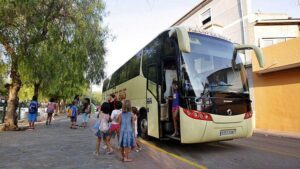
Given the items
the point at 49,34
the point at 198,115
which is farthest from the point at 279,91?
the point at 49,34

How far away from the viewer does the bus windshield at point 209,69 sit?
739 centimetres

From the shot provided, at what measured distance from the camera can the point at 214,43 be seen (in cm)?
820

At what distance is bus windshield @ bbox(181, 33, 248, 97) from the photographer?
7.39 meters

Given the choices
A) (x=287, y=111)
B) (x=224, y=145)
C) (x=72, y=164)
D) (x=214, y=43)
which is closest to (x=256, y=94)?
(x=287, y=111)

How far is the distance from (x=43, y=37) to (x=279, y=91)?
13.9 metres

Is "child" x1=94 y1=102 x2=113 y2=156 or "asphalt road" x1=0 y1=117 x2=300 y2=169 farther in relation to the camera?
"child" x1=94 y1=102 x2=113 y2=156

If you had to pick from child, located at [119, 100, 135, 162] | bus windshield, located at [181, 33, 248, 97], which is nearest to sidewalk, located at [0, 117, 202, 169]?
child, located at [119, 100, 135, 162]

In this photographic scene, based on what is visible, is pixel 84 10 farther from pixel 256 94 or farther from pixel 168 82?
pixel 256 94

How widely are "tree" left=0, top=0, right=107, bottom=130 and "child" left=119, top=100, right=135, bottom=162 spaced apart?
8.33 metres

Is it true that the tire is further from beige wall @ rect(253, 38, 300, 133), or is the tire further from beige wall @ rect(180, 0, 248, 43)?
beige wall @ rect(180, 0, 248, 43)

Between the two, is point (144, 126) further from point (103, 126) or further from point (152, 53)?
point (103, 126)

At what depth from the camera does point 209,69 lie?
25.3ft

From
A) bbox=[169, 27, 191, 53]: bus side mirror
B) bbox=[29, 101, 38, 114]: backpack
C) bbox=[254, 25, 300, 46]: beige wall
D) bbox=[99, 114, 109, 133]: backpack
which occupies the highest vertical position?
bbox=[254, 25, 300, 46]: beige wall

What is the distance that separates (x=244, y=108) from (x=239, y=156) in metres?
1.40
